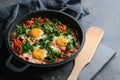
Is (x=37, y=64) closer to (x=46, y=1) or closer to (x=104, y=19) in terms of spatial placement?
(x=46, y=1)

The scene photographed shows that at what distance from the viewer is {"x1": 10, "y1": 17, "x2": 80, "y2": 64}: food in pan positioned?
4.84ft

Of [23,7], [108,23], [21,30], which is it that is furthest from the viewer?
[108,23]

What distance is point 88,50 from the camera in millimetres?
1643

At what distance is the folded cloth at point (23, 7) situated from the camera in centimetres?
161

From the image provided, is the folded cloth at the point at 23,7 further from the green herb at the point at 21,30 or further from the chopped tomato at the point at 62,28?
the chopped tomato at the point at 62,28

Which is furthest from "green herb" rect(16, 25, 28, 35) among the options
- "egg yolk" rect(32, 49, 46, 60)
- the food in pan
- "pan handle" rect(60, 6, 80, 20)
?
"pan handle" rect(60, 6, 80, 20)

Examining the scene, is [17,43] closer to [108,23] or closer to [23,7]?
[23,7]

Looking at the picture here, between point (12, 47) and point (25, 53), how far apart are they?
3.2 inches

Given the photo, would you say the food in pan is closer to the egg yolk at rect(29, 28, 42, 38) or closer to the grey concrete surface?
the egg yolk at rect(29, 28, 42, 38)

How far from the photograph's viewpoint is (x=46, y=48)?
1515 millimetres

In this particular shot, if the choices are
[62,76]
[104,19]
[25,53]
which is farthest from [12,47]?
[104,19]

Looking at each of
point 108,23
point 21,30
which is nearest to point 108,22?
point 108,23

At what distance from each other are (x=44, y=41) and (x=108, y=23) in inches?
24.3

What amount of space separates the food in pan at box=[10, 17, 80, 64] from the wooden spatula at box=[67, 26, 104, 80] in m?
0.10
